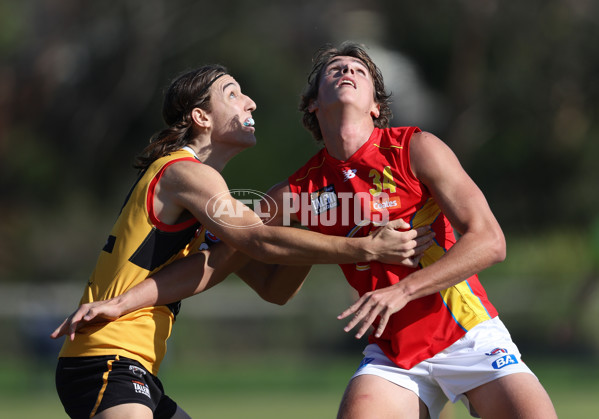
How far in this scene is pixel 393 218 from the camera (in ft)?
15.4

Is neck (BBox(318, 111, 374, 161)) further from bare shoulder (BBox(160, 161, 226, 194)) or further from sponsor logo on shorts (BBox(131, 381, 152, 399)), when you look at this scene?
sponsor logo on shorts (BBox(131, 381, 152, 399))

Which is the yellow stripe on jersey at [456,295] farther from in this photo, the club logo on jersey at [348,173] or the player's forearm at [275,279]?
the player's forearm at [275,279]

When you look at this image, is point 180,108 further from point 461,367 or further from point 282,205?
point 461,367

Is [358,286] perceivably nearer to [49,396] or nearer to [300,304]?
[49,396]

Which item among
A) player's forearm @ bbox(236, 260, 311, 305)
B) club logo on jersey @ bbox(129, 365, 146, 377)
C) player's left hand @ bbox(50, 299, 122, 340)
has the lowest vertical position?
club logo on jersey @ bbox(129, 365, 146, 377)

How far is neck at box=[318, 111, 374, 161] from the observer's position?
4.82 m

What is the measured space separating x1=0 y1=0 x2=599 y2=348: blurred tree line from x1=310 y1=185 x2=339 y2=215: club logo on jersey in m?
12.8

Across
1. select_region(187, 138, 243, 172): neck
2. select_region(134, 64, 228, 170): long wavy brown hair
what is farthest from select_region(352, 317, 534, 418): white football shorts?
select_region(134, 64, 228, 170): long wavy brown hair

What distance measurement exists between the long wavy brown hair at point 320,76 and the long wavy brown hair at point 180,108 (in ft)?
1.95

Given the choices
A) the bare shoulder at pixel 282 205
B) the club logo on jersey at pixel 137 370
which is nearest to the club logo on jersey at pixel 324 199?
the bare shoulder at pixel 282 205

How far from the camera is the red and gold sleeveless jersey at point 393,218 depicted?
4574 mm

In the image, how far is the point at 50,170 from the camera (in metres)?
21.8

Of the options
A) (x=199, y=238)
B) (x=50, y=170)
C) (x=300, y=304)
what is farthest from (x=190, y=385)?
(x=199, y=238)

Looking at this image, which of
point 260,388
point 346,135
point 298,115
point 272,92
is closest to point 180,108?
point 346,135
